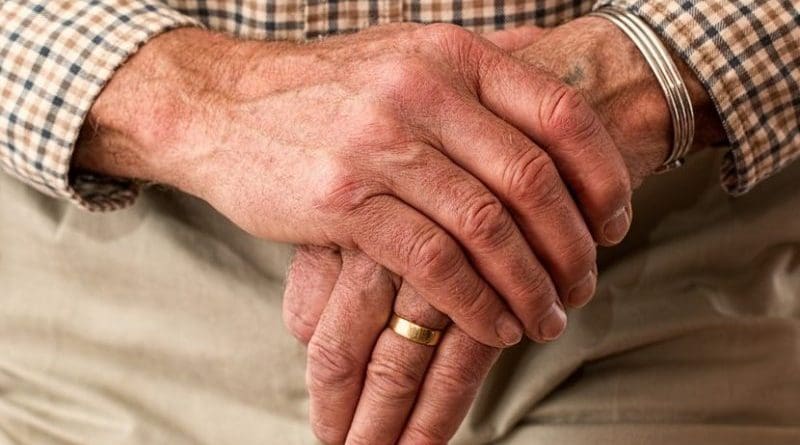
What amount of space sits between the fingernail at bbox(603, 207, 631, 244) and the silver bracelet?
0.10 m

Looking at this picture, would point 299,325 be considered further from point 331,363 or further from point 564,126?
point 564,126

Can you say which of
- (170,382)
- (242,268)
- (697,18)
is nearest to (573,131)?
(697,18)

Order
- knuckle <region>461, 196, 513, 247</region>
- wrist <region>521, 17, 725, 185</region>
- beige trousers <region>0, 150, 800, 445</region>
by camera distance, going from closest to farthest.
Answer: knuckle <region>461, 196, 513, 247</region>
wrist <region>521, 17, 725, 185</region>
beige trousers <region>0, 150, 800, 445</region>

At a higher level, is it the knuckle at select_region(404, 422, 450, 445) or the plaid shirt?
the plaid shirt

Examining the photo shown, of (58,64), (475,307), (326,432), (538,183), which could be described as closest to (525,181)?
(538,183)

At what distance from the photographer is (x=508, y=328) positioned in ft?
3.05

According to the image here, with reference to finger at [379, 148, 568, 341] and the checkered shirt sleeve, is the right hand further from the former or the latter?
the checkered shirt sleeve

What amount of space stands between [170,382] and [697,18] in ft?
2.21

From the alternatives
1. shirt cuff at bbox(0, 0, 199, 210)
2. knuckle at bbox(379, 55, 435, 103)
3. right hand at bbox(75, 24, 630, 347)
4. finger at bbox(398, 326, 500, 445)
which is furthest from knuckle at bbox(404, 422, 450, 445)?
shirt cuff at bbox(0, 0, 199, 210)

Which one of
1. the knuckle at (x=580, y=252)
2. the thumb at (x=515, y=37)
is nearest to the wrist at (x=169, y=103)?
the thumb at (x=515, y=37)

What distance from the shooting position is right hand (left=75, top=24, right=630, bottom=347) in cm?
88

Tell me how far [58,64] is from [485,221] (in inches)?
18.7

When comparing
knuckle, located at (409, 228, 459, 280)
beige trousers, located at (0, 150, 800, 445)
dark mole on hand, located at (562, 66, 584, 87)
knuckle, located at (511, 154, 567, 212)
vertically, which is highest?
dark mole on hand, located at (562, 66, 584, 87)

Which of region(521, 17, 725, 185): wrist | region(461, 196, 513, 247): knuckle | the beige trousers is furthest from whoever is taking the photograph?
the beige trousers
